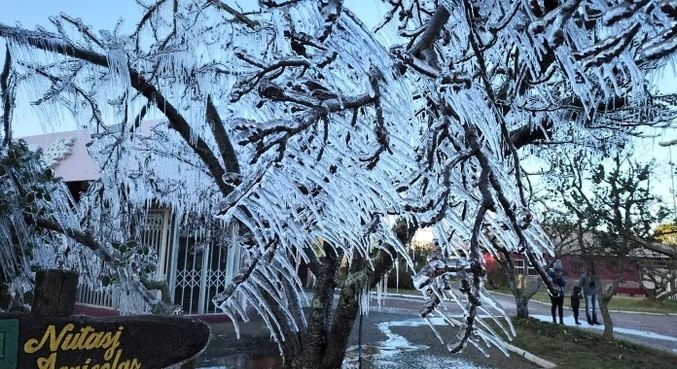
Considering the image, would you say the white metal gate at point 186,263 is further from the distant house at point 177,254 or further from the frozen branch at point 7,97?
the frozen branch at point 7,97

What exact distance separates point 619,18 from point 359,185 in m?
1.00

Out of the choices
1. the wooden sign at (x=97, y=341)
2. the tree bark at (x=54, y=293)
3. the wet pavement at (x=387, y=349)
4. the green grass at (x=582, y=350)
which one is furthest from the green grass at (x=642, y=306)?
the tree bark at (x=54, y=293)

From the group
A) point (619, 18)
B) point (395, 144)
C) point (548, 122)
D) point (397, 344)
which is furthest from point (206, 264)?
point (619, 18)

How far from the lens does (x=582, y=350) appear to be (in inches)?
421

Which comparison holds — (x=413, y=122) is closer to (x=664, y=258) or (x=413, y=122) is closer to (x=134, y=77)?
(x=134, y=77)

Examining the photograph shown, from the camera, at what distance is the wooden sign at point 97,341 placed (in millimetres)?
2207

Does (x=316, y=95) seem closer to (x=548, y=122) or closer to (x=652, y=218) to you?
(x=548, y=122)

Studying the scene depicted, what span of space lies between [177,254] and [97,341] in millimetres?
9661

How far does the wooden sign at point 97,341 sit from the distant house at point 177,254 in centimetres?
880

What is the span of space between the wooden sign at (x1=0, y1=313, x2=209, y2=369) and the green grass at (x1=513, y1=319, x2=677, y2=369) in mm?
7974

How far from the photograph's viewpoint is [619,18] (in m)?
1.45

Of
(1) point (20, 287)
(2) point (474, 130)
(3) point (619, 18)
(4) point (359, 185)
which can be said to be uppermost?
(3) point (619, 18)

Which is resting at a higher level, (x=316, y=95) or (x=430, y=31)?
(x=430, y=31)

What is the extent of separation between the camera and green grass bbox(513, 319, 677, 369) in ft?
31.4
